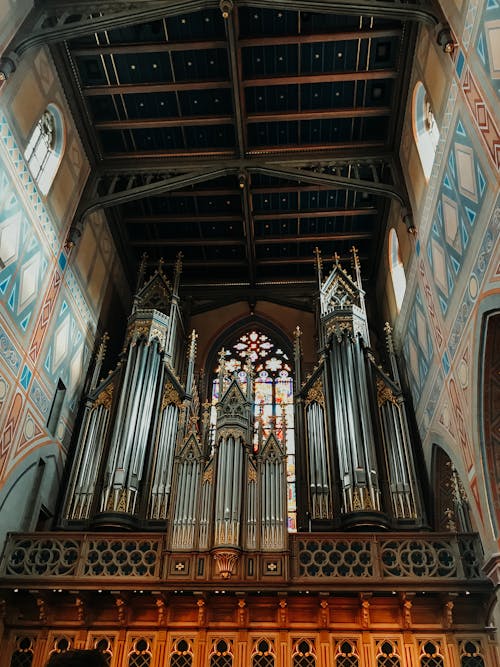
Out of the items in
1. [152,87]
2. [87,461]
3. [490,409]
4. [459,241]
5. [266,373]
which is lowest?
[490,409]

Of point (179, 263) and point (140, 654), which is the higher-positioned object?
point (179, 263)

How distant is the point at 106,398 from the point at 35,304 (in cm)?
332

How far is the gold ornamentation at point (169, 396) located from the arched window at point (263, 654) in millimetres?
6188

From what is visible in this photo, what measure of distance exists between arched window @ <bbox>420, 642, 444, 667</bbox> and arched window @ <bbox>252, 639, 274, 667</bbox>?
7.92 ft

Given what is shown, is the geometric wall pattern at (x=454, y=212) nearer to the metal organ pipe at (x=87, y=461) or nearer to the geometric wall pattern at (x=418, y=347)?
the geometric wall pattern at (x=418, y=347)

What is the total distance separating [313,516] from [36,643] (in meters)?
5.57

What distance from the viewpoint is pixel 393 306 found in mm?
16594

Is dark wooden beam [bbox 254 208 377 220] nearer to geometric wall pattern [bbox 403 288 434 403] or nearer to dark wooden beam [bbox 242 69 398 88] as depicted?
dark wooden beam [bbox 242 69 398 88]

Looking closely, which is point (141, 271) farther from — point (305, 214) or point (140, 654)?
point (140, 654)

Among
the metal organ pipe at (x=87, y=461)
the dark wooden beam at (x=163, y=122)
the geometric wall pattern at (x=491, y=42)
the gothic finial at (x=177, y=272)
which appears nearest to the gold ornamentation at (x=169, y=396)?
the metal organ pipe at (x=87, y=461)

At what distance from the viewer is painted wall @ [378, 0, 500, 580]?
9.20 m

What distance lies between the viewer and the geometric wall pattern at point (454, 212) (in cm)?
982

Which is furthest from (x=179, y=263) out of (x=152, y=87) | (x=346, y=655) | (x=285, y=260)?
(x=346, y=655)

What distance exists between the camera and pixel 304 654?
10305mm
